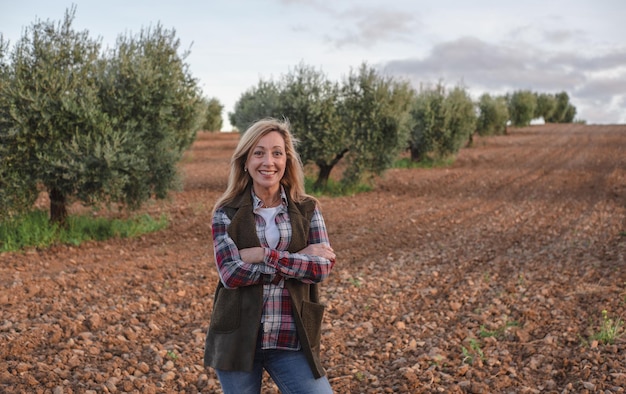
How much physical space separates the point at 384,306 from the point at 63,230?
751cm

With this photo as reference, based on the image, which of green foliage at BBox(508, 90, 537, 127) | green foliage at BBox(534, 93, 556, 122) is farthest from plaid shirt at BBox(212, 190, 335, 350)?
green foliage at BBox(534, 93, 556, 122)

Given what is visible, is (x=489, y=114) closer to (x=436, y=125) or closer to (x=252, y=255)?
(x=436, y=125)

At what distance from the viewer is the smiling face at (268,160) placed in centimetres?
302

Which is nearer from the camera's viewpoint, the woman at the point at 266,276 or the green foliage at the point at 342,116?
the woman at the point at 266,276

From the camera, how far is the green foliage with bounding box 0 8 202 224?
35.7 ft


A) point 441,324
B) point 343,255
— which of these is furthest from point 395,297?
point 343,255

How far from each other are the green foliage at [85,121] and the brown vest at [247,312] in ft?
29.2

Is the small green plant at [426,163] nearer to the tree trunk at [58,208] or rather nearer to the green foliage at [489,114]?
the green foliage at [489,114]

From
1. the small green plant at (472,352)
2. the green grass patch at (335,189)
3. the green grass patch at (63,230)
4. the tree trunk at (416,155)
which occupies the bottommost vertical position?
the small green plant at (472,352)

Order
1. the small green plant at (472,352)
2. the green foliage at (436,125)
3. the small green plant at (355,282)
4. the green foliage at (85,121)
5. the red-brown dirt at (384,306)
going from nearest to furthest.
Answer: the red-brown dirt at (384,306), the small green plant at (472,352), the small green plant at (355,282), the green foliage at (85,121), the green foliage at (436,125)

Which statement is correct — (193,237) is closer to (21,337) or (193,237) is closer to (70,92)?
(70,92)

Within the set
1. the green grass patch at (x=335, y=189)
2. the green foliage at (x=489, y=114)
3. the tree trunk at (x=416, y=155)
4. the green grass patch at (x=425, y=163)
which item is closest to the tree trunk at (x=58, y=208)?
the green grass patch at (x=335, y=189)

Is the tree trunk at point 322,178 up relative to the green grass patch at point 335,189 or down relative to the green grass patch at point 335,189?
up

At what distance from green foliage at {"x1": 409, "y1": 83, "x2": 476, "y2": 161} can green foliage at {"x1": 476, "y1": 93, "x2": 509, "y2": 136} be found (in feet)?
55.9
